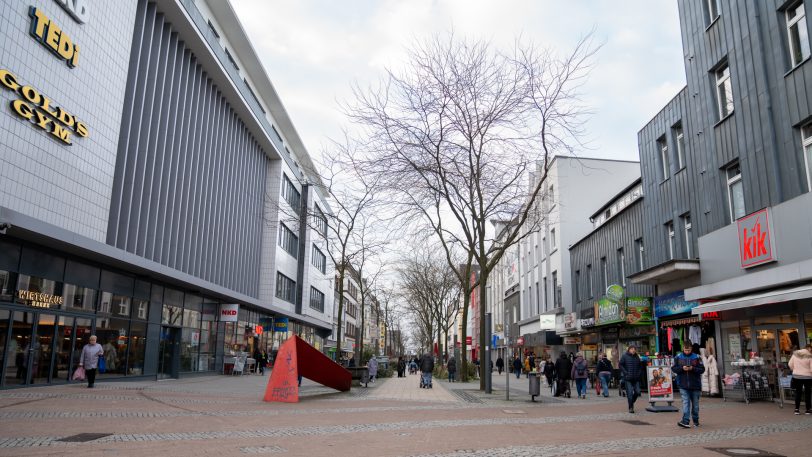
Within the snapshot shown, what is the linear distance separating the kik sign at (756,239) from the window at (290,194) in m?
32.3

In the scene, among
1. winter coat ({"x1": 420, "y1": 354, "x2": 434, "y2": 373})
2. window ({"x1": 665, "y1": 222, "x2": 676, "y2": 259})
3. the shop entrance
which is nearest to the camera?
window ({"x1": 665, "y1": 222, "x2": 676, "y2": 259})

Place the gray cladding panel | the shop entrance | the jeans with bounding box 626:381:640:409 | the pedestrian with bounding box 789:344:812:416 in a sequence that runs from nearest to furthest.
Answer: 1. the pedestrian with bounding box 789:344:812:416
2. the jeans with bounding box 626:381:640:409
3. the gray cladding panel
4. the shop entrance

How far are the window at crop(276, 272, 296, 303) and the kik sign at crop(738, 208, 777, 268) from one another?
32.2 m

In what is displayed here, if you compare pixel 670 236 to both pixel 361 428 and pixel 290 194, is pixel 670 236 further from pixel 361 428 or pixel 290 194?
pixel 290 194

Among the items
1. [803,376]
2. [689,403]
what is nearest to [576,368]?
[803,376]

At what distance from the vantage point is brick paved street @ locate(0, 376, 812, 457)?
8.21 metres

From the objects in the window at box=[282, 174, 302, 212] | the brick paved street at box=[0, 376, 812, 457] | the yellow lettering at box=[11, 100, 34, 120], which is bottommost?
the brick paved street at box=[0, 376, 812, 457]

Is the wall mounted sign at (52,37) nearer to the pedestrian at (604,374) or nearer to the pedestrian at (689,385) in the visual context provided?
the pedestrian at (689,385)

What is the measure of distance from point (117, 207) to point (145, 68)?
5.79m

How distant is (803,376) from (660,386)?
301 cm

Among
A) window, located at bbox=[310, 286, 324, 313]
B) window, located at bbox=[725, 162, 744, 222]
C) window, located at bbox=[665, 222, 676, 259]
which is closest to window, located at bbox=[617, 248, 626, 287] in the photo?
window, located at bbox=[665, 222, 676, 259]

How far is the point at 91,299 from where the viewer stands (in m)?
19.4

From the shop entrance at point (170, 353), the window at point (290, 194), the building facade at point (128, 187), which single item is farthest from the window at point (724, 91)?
the window at point (290, 194)

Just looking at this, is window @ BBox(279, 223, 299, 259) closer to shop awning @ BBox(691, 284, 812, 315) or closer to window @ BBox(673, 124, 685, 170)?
window @ BBox(673, 124, 685, 170)
